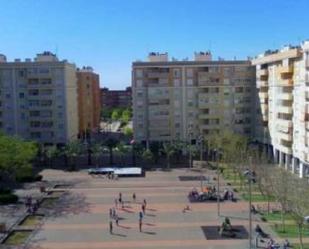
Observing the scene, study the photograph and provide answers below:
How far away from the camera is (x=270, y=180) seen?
176ft

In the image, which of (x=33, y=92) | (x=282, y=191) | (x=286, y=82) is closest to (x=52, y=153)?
(x=33, y=92)

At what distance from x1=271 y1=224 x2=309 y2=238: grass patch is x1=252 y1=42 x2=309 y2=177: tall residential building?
78.9ft

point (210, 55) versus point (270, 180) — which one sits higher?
point (210, 55)

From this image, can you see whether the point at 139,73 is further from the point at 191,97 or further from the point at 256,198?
the point at 256,198

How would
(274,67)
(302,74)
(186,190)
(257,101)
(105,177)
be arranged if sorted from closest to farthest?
1. (186,190)
2. (302,74)
3. (105,177)
4. (274,67)
5. (257,101)

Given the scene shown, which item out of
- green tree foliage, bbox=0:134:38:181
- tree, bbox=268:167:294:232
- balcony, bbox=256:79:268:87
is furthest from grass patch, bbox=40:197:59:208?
balcony, bbox=256:79:268:87

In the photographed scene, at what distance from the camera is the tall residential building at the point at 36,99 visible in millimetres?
96938

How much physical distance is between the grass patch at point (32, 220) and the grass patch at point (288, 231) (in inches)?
906

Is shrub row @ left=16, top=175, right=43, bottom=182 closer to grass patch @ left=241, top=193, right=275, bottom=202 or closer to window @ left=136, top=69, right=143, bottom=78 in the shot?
grass patch @ left=241, top=193, right=275, bottom=202

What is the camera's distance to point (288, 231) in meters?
46.5

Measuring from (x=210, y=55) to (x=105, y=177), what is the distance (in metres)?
35.6

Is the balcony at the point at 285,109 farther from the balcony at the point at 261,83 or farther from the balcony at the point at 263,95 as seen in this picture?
the balcony at the point at 261,83

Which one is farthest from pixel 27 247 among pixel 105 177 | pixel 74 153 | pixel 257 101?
pixel 257 101

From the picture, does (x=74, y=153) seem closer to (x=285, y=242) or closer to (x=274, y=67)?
(x=274, y=67)
